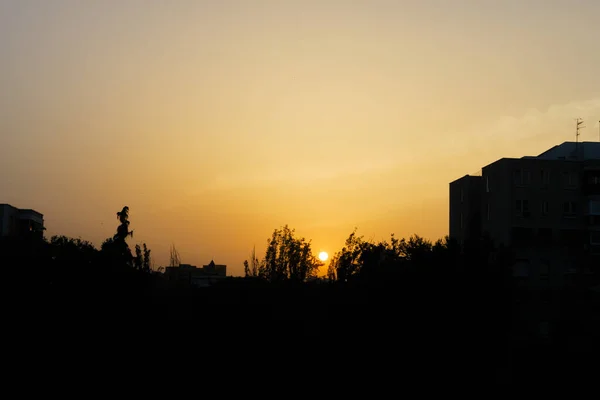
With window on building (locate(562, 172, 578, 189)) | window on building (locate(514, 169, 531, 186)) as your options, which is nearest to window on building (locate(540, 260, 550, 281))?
window on building (locate(514, 169, 531, 186))

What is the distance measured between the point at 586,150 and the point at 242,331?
131 feet

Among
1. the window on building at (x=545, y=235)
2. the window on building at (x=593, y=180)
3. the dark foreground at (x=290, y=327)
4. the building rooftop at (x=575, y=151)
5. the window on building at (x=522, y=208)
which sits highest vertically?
the building rooftop at (x=575, y=151)

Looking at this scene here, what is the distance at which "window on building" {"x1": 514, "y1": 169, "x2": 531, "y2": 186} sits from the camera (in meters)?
53.4

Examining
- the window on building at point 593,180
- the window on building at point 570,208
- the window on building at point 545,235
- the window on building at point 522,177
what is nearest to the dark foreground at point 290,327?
the window on building at point 545,235

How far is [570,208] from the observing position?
177ft

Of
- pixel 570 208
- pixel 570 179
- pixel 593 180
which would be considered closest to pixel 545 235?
pixel 570 208

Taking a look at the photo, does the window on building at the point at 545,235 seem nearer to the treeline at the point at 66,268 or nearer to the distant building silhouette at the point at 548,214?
the distant building silhouette at the point at 548,214

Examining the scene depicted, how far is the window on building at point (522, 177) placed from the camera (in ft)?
175

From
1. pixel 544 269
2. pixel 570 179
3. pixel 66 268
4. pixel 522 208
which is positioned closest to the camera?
pixel 66 268

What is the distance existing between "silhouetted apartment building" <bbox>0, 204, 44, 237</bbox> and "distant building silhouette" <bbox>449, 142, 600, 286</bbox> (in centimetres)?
4138

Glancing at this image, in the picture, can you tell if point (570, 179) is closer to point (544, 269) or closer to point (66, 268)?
point (544, 269)

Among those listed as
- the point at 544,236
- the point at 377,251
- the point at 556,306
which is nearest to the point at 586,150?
the point at 544,236

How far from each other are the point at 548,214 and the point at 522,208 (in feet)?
6.97

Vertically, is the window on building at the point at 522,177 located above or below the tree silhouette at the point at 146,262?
above
